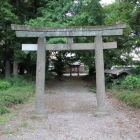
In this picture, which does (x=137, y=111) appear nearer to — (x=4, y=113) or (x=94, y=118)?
(x=94, y=118)

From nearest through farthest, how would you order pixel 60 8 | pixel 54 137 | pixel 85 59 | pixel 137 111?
pixel 54 137
pixel 137 111
pixel 60 8
pixel 85 59

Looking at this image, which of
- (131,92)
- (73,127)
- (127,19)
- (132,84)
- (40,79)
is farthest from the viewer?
(127,19)

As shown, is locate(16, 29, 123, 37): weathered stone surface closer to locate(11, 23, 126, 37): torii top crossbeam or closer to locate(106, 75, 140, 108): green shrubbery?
locate(11, 23, 126, 37): torii top crossbeam

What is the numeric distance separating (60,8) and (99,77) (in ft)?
24.0

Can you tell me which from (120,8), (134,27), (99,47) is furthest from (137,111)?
(120,8)

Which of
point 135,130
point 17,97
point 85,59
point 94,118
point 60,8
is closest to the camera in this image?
point 135,130

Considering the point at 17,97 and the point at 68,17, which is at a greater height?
the point at 68,17

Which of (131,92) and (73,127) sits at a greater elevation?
(131,92)

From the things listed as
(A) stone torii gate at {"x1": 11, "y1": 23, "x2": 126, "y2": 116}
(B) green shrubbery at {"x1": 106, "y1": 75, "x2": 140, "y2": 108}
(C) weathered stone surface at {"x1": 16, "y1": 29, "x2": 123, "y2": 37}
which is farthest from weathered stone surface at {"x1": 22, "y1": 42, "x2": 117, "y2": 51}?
(B) green shrubbery at {"x1": 106, "y1": 75, "x2": 140, "y2": 108}

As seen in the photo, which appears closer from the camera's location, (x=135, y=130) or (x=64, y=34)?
(x=135, y=130)

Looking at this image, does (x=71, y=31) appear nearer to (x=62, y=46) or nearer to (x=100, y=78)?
(x=62, y=46)

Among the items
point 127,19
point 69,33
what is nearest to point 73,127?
point 69,33

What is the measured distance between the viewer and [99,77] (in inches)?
245

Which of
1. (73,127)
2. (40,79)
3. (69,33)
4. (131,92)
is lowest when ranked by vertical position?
(73,127)
